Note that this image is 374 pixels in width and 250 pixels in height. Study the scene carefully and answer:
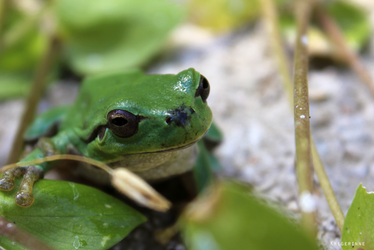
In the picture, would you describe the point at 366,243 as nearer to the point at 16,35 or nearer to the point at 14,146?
the point at 14,146

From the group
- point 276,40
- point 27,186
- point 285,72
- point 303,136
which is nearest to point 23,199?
point 27,186

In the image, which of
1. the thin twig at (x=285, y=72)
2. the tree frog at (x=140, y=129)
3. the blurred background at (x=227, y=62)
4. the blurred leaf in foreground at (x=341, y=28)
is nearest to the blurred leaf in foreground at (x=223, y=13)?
the blurred background at (x=227, y=62)

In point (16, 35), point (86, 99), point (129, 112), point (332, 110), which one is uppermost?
point (129, 112)

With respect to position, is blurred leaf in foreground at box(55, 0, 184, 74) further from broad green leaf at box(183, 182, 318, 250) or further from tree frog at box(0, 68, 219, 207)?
broad green leaf at box(183, 182, 318, 250)

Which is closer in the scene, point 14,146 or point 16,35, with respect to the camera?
point 14,146

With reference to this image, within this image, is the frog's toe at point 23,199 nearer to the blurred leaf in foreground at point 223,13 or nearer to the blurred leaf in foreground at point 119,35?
the blurred leaf in foreground at point 119,35

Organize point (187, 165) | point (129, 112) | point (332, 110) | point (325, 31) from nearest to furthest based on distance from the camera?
point (129, 112), point (187, 165), point (332, 110), point (325, 31)

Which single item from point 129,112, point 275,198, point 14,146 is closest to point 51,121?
point 14,146

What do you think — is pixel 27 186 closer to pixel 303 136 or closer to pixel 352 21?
pixel 303 136
